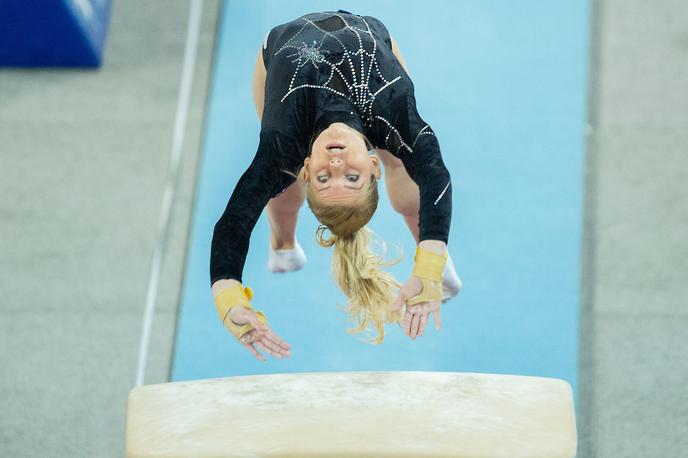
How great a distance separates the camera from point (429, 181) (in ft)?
8.89

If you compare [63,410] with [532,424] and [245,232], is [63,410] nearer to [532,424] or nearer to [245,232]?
[245,232]

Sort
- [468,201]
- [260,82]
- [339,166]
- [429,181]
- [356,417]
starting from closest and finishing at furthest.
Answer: [356,417] < [339,166] < [429,181] < [260,82] < [468,201]

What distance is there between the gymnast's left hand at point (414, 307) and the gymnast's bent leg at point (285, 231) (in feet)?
2.00

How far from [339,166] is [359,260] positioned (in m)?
0.38

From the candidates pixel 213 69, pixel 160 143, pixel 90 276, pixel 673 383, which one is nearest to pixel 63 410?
pixel 90 276

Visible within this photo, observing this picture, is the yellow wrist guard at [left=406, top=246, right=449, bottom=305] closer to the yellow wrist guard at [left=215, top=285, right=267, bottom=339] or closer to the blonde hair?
the blonde hair

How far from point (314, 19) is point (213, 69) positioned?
1.49m

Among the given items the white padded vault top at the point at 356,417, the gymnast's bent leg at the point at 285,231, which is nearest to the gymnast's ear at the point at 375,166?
the gymnast's bent leg at the point at 285,231

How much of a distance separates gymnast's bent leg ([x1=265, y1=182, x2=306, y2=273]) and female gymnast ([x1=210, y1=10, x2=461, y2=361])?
0.18 m

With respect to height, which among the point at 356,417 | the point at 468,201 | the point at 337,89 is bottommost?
the point at 356,417

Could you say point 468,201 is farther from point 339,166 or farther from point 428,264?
point 339,166

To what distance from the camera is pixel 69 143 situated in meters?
4.32

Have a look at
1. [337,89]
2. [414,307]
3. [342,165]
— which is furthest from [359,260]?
[337,89]

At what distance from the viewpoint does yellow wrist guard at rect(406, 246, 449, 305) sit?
2.66 metres
